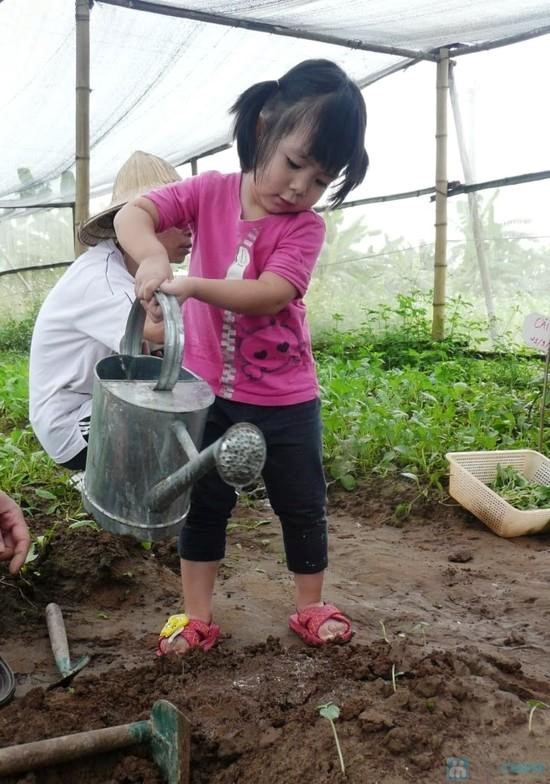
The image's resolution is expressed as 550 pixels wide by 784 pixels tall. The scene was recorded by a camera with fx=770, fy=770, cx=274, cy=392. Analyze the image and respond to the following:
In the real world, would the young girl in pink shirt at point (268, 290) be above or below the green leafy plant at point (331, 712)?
above

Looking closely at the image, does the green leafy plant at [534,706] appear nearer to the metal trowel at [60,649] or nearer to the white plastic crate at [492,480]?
the metal trowel at [60,649]

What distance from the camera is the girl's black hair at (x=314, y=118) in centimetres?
173

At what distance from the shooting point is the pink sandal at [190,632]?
2.03 m

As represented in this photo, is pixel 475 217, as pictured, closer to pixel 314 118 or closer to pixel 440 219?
pixel 440 219

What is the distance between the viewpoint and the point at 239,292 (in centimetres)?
165

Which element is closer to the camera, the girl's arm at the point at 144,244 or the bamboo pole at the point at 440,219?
the girl's arm at the point at 144,244

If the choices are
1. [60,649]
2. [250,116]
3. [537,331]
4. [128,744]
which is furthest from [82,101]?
[128,744]

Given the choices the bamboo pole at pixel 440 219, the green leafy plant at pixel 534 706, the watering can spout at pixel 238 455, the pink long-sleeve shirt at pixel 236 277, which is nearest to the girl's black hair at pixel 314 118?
the pink long-sleeve shirt at pixel 236 277

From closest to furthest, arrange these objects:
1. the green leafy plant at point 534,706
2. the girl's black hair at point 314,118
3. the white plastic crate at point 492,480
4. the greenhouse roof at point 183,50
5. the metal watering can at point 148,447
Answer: the metal watering can at point 148,447, the green leafy plant at point 534,706, the girl's black hair at point 314,118, the white plastic crate at point 492,480, the greenhouse roof at point 183,50

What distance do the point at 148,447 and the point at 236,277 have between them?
0.70 meters

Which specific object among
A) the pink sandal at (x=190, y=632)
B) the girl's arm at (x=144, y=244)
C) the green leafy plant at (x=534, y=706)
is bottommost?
the pink sandal at (x=190, y=632)

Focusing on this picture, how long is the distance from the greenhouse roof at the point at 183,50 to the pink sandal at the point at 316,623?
3730mm

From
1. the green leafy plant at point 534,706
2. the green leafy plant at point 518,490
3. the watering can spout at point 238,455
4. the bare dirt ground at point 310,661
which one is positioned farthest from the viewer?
the green leafy plant at point 518,490

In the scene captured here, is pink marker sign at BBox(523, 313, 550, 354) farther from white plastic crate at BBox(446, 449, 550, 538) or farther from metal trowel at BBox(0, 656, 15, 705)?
metal trowel at BBox(0, 656, 15, 705)
